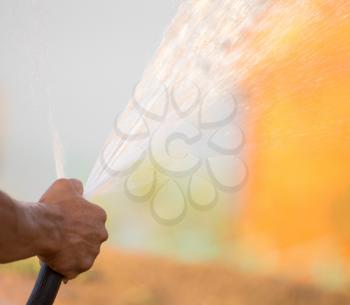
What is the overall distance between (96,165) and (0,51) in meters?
0.36

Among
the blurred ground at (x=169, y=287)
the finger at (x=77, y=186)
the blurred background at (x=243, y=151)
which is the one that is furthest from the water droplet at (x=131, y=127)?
the finger at (x=77, y=186)

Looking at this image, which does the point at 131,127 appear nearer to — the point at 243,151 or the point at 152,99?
the point at 152,99

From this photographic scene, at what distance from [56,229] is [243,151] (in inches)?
17.0

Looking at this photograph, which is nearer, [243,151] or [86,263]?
[86,263]

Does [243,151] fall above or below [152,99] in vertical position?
below

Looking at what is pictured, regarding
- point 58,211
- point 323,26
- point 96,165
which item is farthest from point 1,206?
point 323,26

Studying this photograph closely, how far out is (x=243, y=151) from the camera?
3.37 feet

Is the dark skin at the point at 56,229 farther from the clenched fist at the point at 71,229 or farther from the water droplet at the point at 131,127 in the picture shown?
the water droplet at the point at 131,127

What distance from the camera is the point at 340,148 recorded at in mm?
965

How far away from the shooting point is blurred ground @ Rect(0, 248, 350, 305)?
98 centimetres

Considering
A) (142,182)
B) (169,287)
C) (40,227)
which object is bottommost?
(169,287)

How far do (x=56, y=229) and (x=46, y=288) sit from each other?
72mm

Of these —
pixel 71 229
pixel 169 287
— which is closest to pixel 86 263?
pixel 71 229

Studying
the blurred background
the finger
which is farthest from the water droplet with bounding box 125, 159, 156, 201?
the finger
